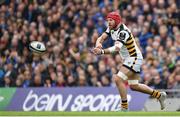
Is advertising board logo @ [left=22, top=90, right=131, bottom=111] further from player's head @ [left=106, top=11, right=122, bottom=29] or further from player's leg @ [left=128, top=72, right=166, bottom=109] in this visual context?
player's head @ [left=106, top=11, right=122, bottom=29]

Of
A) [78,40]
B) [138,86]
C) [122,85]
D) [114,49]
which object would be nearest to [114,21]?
[114,49]

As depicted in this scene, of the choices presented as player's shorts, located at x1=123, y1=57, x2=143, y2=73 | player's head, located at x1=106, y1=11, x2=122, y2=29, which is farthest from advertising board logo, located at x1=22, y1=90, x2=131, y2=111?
player's head, located at x1=106, y1=11, x2=122, y2=29

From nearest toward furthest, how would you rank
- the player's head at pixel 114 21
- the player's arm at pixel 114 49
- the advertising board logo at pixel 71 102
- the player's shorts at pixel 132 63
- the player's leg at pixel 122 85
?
the player's arm at pixel 114 49, the player's leg at pixel 122 85, the player's head at pixel 114 21, the player's shorts at pixel 132 63, the advertising board logo at pixel 71 102

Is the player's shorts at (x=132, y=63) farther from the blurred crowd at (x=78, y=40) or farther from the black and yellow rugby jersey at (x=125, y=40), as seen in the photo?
the blurred crowd at (x=78, y=40)

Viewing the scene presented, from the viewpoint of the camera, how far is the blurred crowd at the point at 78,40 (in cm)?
2011

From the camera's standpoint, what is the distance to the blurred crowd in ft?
66.0

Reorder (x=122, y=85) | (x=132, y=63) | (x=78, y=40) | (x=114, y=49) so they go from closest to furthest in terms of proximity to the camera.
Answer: (x=114, y=49)
(x=122, y=85)
(x=132, y=63)
(x=78, y=40)

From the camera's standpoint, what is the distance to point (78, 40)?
22.0m

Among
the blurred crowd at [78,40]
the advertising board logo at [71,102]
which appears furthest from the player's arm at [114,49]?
the blurred crowd at [78,40]

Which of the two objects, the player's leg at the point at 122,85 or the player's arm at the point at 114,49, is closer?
the player's arm at the point at 114,49

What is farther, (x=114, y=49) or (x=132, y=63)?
(x=132, y=63)

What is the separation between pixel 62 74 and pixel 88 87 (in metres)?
2.22

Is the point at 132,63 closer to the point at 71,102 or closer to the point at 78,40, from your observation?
the point at 71,102

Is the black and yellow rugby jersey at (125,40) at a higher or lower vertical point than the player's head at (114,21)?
lower
